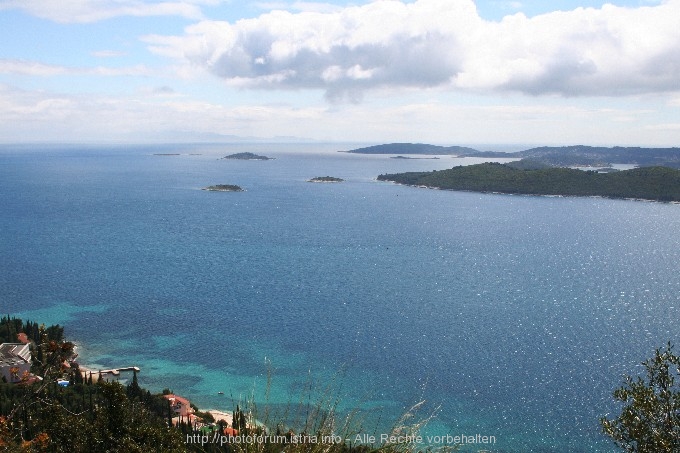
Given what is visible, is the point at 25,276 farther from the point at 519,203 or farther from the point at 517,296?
the point at 519,203

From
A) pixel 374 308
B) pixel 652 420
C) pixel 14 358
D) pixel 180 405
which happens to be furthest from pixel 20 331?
pixel 652 420

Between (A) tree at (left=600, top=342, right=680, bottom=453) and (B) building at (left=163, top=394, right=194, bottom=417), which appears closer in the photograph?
(A) tree at (left=600, top=342, right=680, bottom=453)

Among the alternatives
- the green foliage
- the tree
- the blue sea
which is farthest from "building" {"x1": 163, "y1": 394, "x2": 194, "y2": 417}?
the tree

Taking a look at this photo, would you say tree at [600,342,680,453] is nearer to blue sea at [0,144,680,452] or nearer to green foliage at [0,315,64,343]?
blue sea at [0,144,680,452]

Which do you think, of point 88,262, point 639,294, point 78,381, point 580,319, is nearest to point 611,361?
point 580,319

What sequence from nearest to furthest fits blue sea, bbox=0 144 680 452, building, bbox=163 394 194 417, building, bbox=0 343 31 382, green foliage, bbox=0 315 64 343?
building, bbox=163 394 194 417
building, bbox=0 343 31 382
blue sea, bbox=0 144 680 452
green foliage, bbox=0 315 64 343

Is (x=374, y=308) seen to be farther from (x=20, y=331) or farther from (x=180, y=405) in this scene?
(x=20, y=331)
